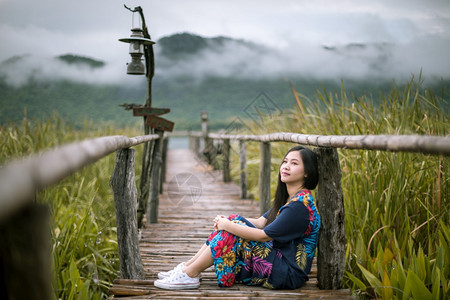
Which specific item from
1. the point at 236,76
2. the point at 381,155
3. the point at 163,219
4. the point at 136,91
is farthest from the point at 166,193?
the point at 236,76

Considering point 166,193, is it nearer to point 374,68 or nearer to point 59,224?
point 59,224

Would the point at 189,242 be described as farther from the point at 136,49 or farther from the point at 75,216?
the point at 136,49

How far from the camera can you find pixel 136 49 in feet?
13.7

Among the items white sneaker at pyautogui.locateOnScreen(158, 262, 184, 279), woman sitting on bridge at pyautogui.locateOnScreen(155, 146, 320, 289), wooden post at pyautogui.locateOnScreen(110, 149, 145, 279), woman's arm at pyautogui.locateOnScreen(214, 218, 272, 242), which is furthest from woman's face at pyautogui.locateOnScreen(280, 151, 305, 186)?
wooden post at pyautogui.locateOnScreen(110, 149, 145, 279)

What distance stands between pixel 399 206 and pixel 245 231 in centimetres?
118

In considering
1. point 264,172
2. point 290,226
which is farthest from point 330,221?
point 264,172

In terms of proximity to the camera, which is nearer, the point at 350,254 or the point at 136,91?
the point at 350,254

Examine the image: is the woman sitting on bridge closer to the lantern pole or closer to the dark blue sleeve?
the dark blue sleeve

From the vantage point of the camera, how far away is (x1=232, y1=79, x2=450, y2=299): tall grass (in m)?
2.32

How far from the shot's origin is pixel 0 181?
2.19ft

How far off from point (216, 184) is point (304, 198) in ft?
16.6

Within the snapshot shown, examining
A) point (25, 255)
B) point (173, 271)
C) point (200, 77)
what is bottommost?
point (173, 271)

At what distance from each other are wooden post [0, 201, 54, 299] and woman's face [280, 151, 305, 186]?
1.76 m

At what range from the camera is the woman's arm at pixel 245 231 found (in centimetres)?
232
